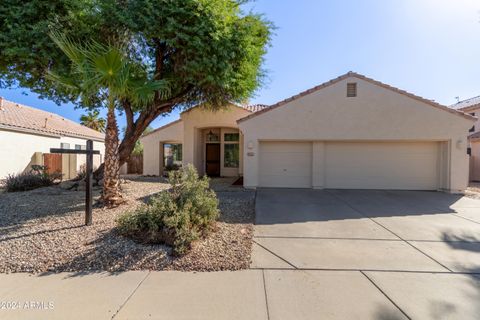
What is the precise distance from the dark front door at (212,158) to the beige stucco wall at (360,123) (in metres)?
5.92

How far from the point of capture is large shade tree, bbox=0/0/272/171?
25.1 ft

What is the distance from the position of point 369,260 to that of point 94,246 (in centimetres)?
491

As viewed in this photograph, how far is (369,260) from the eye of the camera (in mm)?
4152

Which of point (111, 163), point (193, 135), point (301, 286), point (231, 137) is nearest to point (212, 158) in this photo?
point (231, 137)

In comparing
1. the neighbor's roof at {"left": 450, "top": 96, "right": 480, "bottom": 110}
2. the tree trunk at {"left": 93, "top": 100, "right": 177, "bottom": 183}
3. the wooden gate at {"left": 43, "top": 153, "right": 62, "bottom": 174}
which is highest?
the neighbor's roof at {"left": 450, "top": 96, "right": 480, "bottom": 110}

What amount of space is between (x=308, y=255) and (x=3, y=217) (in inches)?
294

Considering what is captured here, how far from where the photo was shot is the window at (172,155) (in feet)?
56.7

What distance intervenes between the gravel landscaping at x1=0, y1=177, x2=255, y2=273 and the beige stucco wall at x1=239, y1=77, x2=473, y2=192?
5.21 m

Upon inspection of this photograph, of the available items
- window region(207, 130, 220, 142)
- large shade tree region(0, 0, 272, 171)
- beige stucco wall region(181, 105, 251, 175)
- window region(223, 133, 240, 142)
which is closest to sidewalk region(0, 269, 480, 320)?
large shade tree region(0, 0, 272, 171)

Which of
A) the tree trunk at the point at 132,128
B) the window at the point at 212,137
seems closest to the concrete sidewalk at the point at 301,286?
the tree trunk at the point at 132,128

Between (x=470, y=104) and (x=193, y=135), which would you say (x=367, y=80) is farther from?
(x=470, y=104)

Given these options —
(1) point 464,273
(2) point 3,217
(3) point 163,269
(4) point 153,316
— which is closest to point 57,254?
(3) point 163,269

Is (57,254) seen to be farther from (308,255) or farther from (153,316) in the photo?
(308,255)

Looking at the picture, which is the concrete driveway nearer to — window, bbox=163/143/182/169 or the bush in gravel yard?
the bush in gravel yard
